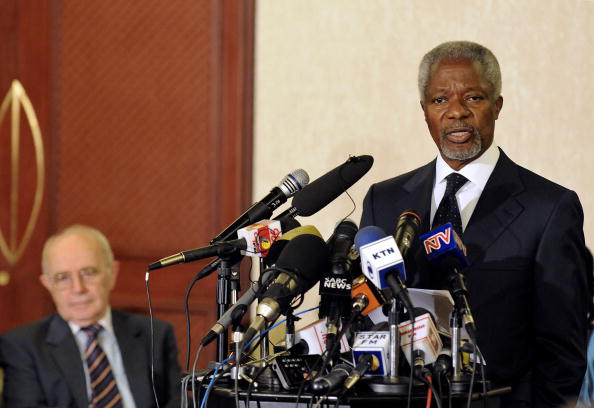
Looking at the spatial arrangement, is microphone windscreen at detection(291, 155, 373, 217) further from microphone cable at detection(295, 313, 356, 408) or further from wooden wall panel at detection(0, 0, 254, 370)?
wooden wall panel at detection(0, 0, 254, 370)

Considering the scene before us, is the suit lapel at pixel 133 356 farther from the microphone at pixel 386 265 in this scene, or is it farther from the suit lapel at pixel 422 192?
the microphone at pixel 386 265

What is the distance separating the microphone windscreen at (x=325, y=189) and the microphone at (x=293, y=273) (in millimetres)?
301

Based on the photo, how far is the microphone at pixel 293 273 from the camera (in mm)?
1690

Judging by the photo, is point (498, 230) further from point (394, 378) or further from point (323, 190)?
point (394, 378)

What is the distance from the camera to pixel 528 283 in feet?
7.68

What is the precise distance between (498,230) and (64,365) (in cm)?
147

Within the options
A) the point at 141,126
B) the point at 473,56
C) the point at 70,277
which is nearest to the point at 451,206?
the point at 473,56

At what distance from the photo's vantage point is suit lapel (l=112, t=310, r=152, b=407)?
9.94 feet

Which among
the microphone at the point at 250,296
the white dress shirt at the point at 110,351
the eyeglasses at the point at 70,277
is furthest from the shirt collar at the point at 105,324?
the microphone at the point at 250,296

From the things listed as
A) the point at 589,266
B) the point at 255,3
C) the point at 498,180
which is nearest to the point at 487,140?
the point at 498,180

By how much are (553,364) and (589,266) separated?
34cm

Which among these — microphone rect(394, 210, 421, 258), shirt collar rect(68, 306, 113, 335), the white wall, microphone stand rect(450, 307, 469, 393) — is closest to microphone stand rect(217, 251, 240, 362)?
microphone rect(394, 210, 421, 258)

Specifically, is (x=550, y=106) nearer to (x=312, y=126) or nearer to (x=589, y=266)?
(x=312, y=126)

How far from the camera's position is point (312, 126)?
4176 millimetres
